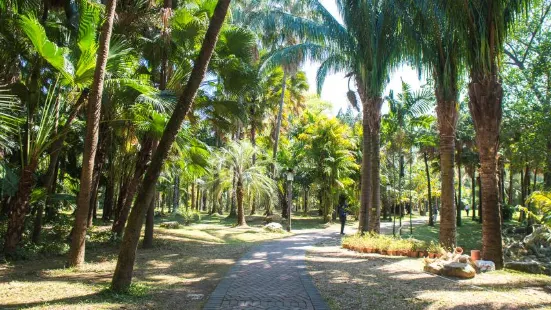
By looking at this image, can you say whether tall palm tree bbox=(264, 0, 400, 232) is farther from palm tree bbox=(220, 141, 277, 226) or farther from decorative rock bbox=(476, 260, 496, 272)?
palm tree bbox=(220, 141, 277, 226)

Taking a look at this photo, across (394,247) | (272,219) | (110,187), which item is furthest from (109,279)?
(272,219)

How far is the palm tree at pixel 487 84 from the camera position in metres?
9.56

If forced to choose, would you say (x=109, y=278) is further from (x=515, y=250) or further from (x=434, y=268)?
(x=515, y=250)

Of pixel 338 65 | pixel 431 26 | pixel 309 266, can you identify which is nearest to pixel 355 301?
pixel 309 266

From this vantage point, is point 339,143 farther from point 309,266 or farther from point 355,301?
point 355,301

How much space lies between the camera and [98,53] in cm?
849

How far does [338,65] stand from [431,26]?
601cm

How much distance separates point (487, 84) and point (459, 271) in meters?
4.77

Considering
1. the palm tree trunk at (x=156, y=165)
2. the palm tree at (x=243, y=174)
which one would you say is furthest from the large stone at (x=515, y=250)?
the palm tree trunk at (x=156, y=165)

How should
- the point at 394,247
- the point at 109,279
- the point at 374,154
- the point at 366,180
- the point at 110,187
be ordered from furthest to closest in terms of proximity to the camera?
1. the point at 110,187
2. the point at 374,154
3. the point at 366,180
4. the point at 394,247
5. the point at 109,279

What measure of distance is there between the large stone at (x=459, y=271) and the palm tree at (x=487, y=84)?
6.27 feet

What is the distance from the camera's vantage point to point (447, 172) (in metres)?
11.7

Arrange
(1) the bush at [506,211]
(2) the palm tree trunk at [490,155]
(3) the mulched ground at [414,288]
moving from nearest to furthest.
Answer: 1. (3) the mulched ground at [414,288]
2. (2) the palm tree trunk at [490,155]
3. (1) the bush at [506,211]

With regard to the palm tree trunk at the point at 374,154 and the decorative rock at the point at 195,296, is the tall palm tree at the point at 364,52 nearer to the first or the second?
the palm tree trunk at the point at 374,154
